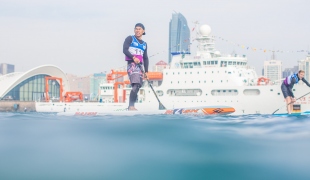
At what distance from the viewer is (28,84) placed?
57094 mm

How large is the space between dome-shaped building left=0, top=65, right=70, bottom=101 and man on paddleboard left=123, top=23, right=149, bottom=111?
4705cm

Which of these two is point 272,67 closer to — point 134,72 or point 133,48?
point 134,72

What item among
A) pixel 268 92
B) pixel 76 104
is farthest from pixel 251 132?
pixel 76 104

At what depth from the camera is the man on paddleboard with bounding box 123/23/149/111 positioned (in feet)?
30.9

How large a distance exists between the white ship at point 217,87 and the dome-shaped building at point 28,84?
25.5m

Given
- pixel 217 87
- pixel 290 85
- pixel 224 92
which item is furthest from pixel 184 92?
pixel 290 85

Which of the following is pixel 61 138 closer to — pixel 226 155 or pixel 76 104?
pixel 226 155

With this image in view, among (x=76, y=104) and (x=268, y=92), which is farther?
(x=76, y=104)

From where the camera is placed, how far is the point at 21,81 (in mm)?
55531

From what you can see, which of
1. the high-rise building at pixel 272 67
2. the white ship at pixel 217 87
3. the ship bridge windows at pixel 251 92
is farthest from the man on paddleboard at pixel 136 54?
the high-rise building at pixel 272 67

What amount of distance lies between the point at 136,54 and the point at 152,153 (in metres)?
6.67

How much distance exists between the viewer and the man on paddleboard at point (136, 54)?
30.9 ft

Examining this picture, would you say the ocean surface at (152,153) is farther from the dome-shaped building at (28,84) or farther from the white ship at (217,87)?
the dome-shaped building at (28,84)

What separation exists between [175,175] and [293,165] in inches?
39.4
